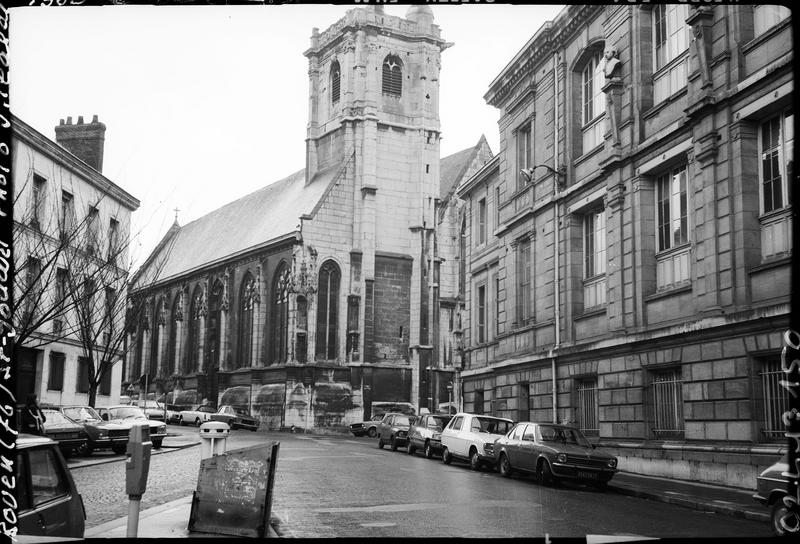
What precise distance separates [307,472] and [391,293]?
3980 cm

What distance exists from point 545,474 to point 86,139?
93.7 ft

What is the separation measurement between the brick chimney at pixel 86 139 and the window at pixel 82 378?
8642mm

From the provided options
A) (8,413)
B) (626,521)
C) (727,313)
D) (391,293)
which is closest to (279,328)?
(391,293)

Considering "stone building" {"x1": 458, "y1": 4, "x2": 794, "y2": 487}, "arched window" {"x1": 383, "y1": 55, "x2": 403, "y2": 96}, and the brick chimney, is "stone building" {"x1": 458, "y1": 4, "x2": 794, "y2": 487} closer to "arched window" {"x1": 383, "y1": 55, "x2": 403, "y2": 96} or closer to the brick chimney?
the brick chimney

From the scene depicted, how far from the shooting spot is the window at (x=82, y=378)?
38531 mm

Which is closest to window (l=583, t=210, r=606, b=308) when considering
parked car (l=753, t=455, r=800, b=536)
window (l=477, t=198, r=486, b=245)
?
window (l=477, t=198, r=486, b=245)

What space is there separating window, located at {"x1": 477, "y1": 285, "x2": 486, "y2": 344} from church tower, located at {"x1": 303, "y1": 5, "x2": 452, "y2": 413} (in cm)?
2150

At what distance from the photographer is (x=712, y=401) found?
19078mm

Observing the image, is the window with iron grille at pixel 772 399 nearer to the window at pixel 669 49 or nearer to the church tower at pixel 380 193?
the window at pixel 669 49

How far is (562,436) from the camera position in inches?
784

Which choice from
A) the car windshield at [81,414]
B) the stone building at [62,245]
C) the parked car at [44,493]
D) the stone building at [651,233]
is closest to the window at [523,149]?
the stone building at [651,233]

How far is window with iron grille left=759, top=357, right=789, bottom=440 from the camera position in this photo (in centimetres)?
1717

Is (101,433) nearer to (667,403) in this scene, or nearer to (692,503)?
(667,403)

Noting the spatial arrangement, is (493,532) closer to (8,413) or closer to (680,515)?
(680,515)
